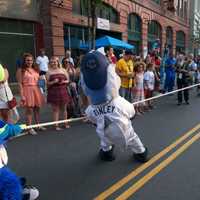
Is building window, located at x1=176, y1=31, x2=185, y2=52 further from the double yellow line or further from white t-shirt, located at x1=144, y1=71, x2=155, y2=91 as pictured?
the double yellow line

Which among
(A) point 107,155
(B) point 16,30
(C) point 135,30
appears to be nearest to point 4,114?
(A) point 107,155

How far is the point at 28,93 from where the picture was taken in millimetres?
6668

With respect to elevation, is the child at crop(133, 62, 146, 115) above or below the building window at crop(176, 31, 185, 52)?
below

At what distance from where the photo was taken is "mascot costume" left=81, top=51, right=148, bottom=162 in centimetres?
418

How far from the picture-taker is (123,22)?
20.5 metres

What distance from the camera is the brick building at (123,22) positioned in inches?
555

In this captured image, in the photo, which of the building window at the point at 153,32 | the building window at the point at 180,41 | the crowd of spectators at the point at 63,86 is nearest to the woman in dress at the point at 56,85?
the crowd of spectators at the point at 63,86

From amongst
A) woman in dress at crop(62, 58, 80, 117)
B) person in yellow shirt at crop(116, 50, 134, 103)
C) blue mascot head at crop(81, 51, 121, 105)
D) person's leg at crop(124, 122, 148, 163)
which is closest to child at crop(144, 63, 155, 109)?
person in yellow shirt at crop(116, 50, 134, 103)

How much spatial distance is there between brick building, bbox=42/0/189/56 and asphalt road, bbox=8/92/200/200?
8282 millimetres

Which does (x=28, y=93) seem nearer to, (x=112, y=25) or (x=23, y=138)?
(x=23, y=138)

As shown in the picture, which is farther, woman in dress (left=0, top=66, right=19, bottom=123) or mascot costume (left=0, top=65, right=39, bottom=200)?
woman in dress (left=0, top=66, right=19, bottom=123)

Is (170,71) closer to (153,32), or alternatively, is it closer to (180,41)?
(153,32)

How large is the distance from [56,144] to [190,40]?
3555 cm

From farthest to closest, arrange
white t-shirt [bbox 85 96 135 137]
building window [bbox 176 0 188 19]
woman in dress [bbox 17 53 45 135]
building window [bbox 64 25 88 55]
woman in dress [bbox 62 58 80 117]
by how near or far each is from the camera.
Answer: building window [bbox 176 0 188 19], building window [bbox 64 25 88 55], woman in dress [bbox 62 58 80 117], woman in dress [bbox 17 53 45 135], white t-shirt [bbox 85 96 135 137]
